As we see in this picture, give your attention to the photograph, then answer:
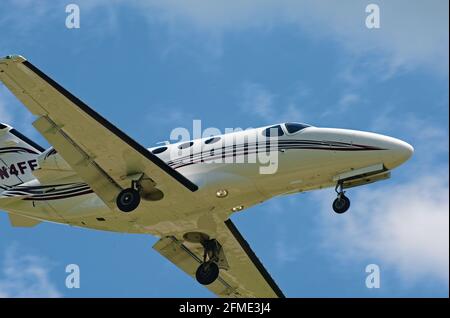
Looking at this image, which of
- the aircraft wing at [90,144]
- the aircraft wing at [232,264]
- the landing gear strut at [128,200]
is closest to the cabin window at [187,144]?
the aircraft wing at [90,144]

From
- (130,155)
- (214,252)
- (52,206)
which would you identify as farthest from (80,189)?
(214,252)

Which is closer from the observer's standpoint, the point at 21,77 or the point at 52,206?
the point at 21,77

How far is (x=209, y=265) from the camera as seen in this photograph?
40281 millimetres

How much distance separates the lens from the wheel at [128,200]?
35.6 metres

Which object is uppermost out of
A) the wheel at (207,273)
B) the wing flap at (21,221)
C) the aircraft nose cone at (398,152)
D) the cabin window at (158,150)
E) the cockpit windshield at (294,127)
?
the cockpit windshield at (294,127)

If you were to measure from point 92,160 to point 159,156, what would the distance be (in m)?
2.88

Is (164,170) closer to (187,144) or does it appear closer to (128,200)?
(128,200)

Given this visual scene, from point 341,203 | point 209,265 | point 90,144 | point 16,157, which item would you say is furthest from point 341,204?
point 16,157

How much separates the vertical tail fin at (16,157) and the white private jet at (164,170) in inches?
59.2

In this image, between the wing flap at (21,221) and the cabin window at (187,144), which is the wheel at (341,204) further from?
the wing flap at (21,221)

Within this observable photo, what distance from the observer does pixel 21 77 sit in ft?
108

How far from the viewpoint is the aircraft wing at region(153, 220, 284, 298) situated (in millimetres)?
40781
